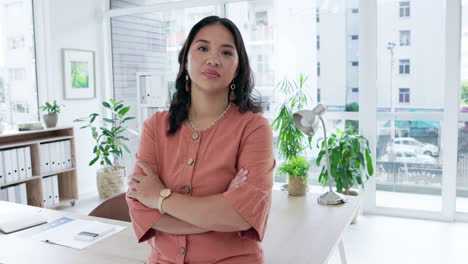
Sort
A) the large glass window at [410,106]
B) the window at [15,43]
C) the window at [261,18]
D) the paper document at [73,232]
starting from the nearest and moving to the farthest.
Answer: the paper document at [73,232] < the large glass window at [410,106] < the window at [261,18] < the window at [15,43]

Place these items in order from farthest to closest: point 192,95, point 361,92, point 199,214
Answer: point 361,92 < point 192,95 < point 199,214

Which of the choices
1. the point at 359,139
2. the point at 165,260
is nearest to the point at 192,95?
the point at 165,260

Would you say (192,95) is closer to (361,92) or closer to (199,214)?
(199,214)

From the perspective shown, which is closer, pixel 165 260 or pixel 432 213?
pixel 165 260

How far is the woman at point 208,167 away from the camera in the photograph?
4.27ft

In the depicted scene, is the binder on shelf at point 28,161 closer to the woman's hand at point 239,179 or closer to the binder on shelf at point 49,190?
the binder on shelf at point 49,190

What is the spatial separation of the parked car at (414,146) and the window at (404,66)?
70cm

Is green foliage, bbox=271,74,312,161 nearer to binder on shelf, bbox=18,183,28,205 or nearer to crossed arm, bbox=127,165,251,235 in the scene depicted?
binder on shelf, bbox=18,183,28,205

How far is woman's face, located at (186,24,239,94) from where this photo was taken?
4.50 feet

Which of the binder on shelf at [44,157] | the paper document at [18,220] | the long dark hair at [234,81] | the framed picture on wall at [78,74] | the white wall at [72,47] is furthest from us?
the framed picture on wall at [78,74]

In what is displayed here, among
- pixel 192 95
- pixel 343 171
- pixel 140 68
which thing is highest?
pixel 140 68

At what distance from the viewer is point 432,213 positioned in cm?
430

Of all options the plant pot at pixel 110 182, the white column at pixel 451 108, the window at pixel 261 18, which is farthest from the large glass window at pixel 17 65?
the white column at pixel 451 108

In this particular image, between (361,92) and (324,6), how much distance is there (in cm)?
102
